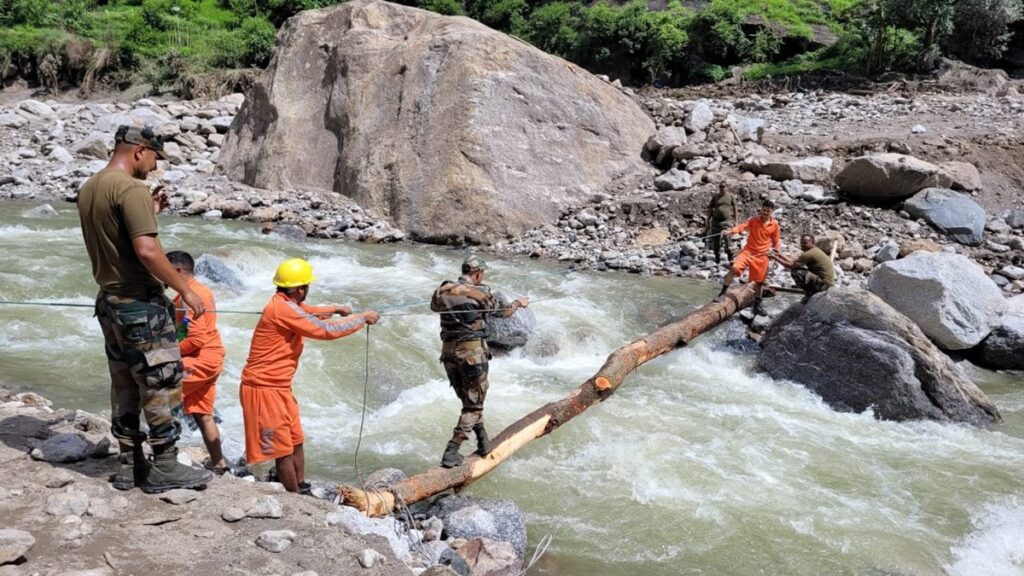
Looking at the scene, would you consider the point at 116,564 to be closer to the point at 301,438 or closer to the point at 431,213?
the point at 301,438

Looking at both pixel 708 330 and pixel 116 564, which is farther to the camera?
pixel 708 330

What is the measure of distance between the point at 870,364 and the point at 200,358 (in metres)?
6.27

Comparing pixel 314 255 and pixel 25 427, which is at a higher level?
pixel 25 427

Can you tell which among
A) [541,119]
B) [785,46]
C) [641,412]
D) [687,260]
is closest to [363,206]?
[541,119]

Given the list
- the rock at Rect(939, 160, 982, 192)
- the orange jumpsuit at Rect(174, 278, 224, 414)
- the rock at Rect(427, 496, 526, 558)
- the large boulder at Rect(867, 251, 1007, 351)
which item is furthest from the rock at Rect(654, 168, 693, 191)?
the orange jumpsuit at Rect(174, 278, 224, 414)

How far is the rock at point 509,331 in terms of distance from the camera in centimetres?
877

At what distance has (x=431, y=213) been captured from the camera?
14.2 m

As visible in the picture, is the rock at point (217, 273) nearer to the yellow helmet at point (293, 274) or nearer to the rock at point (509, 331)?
the rock at point (509, 331)

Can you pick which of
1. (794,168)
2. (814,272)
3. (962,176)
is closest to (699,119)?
(794,168)

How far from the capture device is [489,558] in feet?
14.6

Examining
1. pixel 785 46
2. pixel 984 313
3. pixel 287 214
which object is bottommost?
pixel 287 214

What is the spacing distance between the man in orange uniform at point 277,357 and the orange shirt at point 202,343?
0.67 meters

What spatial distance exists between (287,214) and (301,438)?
11.2 metres

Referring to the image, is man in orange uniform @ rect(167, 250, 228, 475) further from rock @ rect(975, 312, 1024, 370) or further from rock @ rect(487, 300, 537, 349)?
rock @ rect(975, 312, 1024, 370)
